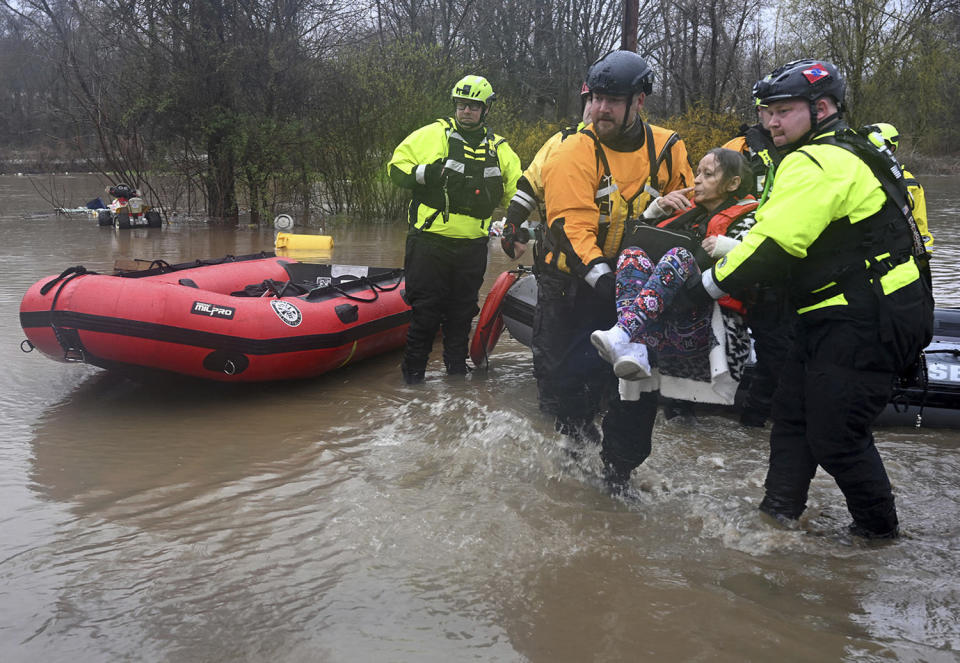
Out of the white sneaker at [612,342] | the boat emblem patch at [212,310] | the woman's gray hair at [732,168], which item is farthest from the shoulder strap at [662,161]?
the boat emblem patch at [212,310]

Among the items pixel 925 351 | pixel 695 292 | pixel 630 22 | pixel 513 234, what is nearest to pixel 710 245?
pixel 695 292

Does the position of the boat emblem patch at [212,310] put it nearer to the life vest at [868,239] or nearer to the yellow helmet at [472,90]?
the yellow helmet at [472,90]

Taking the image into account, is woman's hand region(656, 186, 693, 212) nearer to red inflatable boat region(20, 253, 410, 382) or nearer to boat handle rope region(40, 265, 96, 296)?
red inflatable boat region(20, 253, 410, 382)

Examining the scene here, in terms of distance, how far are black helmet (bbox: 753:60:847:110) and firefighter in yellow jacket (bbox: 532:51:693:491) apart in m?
0.64

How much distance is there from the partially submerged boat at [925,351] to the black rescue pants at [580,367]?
118 centimetres

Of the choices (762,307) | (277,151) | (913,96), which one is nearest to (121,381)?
(762,307)

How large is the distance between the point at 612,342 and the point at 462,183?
2427mm

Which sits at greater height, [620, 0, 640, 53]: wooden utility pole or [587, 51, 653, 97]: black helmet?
[620, 0, 640, 53]: wooden utility pole

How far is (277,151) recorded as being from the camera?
1446 centimetres

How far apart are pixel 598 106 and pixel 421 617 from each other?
2.05 meters

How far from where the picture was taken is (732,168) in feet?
11.9

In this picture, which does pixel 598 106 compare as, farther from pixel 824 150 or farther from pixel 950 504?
pixel 950 504

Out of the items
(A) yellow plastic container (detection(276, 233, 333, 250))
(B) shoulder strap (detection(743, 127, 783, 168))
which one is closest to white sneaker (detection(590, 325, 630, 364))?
(B) shoulder strap (detection(743, 127, 783, 168))

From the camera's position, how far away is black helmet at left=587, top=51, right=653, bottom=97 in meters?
3.42
